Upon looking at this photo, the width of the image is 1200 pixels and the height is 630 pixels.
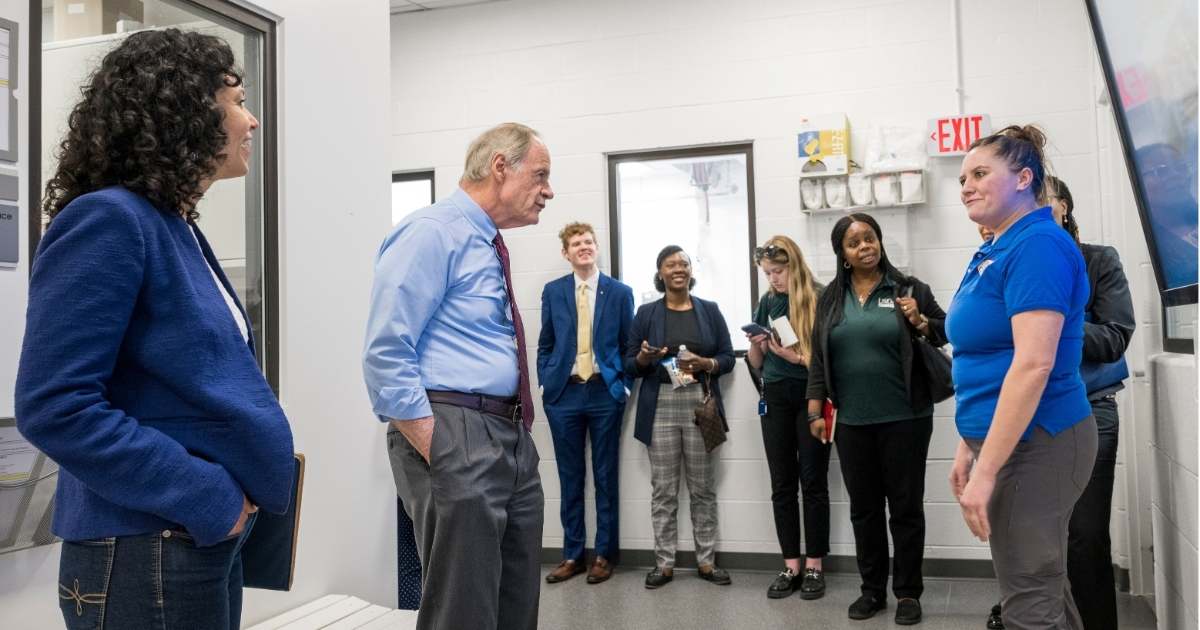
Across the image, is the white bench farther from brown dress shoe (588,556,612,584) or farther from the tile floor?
brown dress shoe (588,556,612,584)

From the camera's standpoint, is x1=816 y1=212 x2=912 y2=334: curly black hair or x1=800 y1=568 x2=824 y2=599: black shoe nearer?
x1=816 y1=212 x2=912 y2=334: curly black hair

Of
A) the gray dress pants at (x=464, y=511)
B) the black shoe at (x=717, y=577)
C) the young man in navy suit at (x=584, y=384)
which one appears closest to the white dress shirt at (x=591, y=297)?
the young man in navy suit at (x=584, y=384)

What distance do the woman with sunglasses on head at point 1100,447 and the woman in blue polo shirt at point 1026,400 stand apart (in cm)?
95

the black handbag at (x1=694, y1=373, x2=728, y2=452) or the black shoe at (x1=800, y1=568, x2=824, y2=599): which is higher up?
the black handbag at (x1=694, y1=373, x2=728, y2=452)

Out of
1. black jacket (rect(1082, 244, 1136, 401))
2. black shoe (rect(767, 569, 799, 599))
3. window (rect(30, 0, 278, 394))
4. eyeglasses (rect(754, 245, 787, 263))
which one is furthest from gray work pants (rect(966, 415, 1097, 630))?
eyeglasses (rect(754, 245, 787, 263))

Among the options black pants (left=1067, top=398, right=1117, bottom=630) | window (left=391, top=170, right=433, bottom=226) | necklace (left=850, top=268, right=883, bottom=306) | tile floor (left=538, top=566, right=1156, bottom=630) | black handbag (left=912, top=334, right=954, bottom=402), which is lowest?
tile floor (left=538, top=566, right=1156, bottom=630)

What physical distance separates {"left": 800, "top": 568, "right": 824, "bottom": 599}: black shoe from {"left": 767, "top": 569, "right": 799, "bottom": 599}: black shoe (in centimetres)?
6

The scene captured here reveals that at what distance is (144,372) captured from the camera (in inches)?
48.6

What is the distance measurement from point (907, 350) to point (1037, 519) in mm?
1812

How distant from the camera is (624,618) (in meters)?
3.82

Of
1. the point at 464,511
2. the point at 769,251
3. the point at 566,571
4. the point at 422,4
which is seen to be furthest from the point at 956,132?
the point at 464,511

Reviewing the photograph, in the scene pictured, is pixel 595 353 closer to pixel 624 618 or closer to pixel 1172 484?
pixel 624 618

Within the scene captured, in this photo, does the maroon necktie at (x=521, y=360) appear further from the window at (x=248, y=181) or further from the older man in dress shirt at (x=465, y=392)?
the window at (x=248, y=181)

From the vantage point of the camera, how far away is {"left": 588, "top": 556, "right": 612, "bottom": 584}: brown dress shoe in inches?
176
